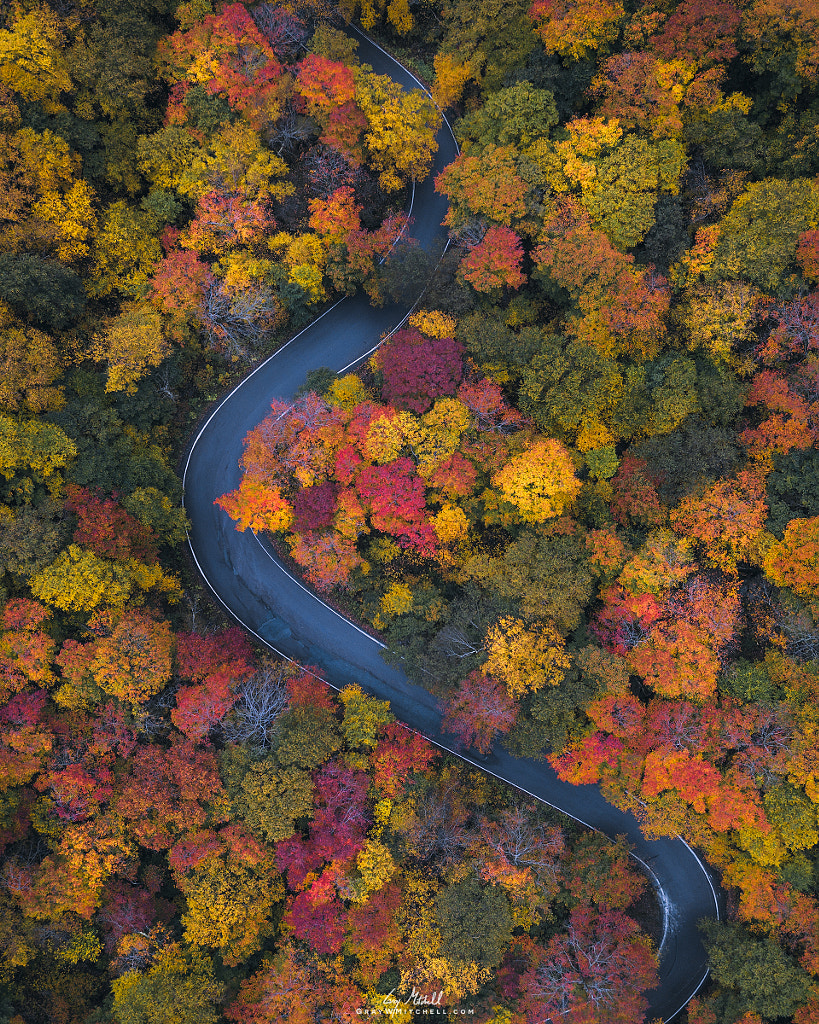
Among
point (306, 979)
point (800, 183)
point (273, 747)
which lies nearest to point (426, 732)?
point (273, 747)

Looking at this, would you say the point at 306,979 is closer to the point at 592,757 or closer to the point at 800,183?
the point at 592,757

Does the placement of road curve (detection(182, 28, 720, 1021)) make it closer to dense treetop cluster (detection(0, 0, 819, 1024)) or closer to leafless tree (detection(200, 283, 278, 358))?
dense treetop cluster (detection(0, 0, 819, 1024))

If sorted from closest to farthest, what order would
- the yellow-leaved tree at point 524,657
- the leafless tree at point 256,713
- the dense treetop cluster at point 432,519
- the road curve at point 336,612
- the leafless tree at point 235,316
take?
the dense treetop cluster at point 432,519, the yellow-leaved tree at point 524,657, the leafless tree at point 256,713, the road curve at point 336,612, the leafless tree at point 235,316

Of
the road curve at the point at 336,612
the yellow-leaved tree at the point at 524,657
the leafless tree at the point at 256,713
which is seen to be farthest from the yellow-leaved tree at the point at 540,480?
the leafless tree at the point at 256,713

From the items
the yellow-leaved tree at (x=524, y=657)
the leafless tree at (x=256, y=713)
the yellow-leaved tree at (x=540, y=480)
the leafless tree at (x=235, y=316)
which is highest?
the yellow-leaved tree at (x=540, y=480)

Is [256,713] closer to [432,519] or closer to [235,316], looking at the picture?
[432,519]

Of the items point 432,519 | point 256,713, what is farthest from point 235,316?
point 256,713

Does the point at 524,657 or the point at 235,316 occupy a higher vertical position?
the point at 235,316

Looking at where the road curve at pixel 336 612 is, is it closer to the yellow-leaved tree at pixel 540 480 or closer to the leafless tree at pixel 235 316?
the leafless tree at pixel 235 316
